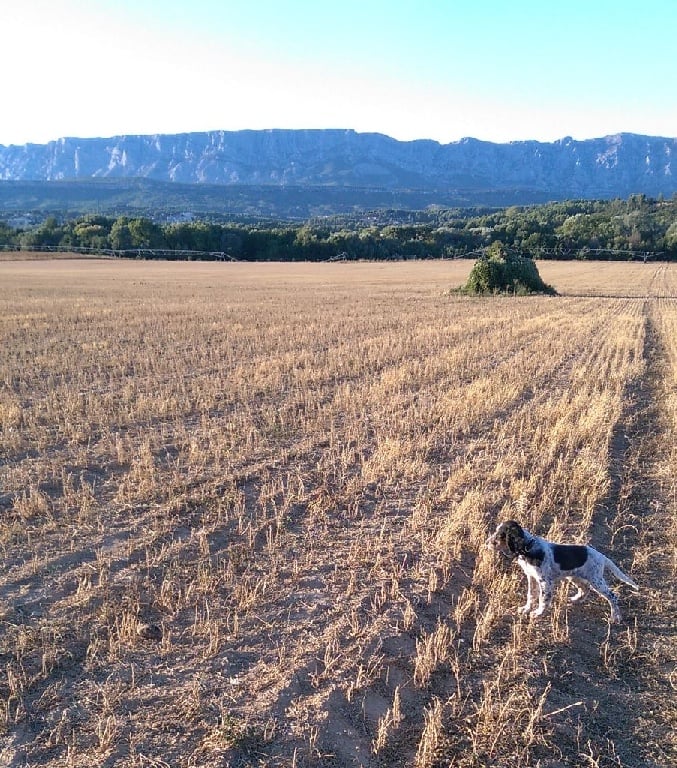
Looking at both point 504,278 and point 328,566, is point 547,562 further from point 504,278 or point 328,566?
point 504,278

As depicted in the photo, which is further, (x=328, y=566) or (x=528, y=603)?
(x=328, y=566)

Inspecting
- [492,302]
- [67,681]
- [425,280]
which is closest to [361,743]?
[67,681]

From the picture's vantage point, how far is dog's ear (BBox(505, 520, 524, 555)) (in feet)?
15.4

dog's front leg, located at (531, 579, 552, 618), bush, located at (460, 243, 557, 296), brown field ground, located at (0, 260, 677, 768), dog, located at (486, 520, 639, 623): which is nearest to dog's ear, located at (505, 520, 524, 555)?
dog, located at (486, 520, 639, 623)

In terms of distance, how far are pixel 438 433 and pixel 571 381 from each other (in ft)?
16.3

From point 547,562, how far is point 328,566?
207 centimetres

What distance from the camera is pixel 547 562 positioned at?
4.77 metres

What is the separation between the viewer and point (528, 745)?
11.8 ft

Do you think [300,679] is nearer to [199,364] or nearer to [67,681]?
[67,681]

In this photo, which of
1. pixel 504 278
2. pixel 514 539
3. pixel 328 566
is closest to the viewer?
pixel 514 539

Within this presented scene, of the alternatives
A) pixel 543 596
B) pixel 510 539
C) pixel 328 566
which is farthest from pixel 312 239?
pixel 543 596

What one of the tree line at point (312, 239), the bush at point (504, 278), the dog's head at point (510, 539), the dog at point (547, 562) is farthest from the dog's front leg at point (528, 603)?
the tree line at point (312, 239)

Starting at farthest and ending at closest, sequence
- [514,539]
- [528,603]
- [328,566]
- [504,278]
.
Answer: [504,278], [328,566], [528,603], [514,539]

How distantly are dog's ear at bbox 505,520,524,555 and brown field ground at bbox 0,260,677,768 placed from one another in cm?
62
